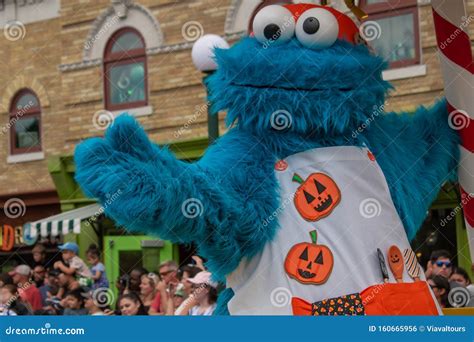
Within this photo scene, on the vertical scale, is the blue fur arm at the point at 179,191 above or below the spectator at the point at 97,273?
above

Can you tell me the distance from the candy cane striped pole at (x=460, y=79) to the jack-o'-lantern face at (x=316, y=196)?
2.62 ft

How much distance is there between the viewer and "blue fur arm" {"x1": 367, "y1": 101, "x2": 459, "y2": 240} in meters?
4.00

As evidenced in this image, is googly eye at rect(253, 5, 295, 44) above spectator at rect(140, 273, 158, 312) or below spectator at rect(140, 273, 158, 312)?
above

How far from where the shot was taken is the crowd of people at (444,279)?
591 centimetres

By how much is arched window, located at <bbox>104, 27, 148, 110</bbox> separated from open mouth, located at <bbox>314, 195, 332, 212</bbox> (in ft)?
27.8

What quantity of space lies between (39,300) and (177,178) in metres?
5.64

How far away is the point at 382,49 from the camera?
1027 cm

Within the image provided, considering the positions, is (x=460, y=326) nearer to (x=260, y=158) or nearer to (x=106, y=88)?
(x=260, y=158)

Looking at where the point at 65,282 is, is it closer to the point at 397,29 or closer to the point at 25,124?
the point at 397,29

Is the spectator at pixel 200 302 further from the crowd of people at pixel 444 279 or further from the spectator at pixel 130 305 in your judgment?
the crowd of people at pixel 444 279

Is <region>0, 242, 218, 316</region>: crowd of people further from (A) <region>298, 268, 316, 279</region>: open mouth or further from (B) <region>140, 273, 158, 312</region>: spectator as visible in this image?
(A) <region>298, 268, 316, 279</region>: open mouth

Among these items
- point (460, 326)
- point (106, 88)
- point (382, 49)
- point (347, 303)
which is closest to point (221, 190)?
point (347, 303)

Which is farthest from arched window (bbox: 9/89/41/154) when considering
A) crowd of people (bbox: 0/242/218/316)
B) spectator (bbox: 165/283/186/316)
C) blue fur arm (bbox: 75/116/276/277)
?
blue fur arm (bbox: 75/116/276/277)

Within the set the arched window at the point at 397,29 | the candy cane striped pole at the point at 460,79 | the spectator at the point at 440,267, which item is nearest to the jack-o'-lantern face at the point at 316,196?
the candy cane striped pole at the point at 460,79
